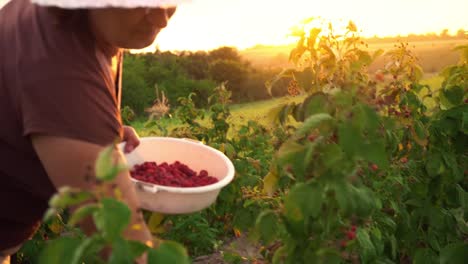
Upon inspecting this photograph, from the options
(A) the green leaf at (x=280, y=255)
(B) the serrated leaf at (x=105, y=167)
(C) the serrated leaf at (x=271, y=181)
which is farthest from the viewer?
(C) the serrated leaf at (x=271, y=181)

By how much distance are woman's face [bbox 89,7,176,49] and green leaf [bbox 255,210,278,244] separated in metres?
0.61

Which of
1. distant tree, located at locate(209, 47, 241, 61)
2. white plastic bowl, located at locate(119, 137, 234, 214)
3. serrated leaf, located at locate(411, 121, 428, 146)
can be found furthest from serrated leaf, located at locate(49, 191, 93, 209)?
distant tree, located at locate(209, 47, 241, 61)

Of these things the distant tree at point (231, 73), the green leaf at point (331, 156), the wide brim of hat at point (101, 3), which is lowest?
the distant tree at point (231, 73)

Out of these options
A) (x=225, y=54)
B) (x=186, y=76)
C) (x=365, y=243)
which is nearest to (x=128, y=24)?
(x=365, y=243)

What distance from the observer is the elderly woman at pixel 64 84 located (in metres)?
1.66

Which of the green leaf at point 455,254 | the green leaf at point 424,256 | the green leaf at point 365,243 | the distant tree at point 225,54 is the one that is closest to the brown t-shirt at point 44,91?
the green leaf at point 365,243

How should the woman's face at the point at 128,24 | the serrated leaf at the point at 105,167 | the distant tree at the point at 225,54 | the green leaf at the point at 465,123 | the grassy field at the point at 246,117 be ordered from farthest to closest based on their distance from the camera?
the distant tree at the point at 225,54 < the green leaf at the point at 465,123 < the grassy field at the point at 246,117 < the woman's face at the point at 128,24 < the serrated leaf at the point at 105,167

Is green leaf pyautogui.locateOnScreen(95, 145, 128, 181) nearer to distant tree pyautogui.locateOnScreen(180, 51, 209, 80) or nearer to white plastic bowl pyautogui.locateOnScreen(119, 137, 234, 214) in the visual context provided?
white plastic bowl pyautogui.locateOnScreen(119, 137, 234, 214)

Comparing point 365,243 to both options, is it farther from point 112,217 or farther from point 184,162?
point 112,217

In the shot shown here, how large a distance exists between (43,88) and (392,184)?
2.07m

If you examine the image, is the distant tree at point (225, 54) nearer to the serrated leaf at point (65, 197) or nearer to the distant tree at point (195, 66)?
the distant tree at point (195, 66)

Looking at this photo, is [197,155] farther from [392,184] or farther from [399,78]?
[399,78]

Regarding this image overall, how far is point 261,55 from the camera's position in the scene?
18.6m

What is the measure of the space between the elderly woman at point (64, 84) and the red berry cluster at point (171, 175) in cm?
37
